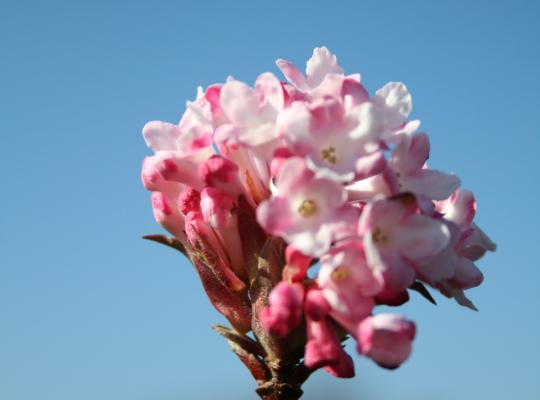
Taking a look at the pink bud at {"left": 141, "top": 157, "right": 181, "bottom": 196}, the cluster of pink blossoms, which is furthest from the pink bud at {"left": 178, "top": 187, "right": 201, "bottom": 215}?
the pink bud at {"left": 141, "top": 157, "right": 181, "bottom": 196}

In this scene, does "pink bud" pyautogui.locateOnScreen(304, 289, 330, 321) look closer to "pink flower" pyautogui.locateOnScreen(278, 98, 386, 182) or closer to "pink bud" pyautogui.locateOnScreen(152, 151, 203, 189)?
"pink flower" pyautogui.locateOnScreen(278, 98, 386, 182)

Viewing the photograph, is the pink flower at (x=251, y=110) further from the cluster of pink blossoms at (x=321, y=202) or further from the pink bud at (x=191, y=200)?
the pink bud at (x=191, y=200)

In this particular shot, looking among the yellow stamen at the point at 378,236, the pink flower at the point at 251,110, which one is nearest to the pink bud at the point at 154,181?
the pink flower at the point at 251,110

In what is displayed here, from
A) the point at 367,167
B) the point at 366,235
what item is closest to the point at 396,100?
the point at 367,167

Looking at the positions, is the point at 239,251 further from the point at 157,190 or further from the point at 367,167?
the point at 367,167

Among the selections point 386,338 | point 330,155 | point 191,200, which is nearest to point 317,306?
point 386,338

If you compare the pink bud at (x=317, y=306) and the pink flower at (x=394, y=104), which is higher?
the pink flower at (x=394, y=104)

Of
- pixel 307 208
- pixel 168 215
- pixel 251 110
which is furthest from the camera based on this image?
pixel 168 215

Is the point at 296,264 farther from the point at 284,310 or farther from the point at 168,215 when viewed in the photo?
the point at 168,215
